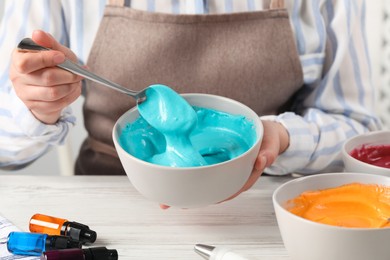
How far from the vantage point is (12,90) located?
857 mm

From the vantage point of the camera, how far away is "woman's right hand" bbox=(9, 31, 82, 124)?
67 cm

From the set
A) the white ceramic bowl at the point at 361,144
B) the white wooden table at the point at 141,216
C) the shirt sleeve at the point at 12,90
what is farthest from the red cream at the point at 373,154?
the shirt sleeve at the point at 12,90

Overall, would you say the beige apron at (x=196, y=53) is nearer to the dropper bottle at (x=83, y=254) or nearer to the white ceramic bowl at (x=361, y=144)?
the white ceramic bowl at (x=361, y=144)

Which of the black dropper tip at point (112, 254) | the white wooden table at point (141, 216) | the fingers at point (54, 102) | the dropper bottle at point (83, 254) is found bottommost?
the white wooden table at point (141, 216)

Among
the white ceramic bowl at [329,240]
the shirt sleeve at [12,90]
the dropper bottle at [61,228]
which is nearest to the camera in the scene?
the white ceramic bowl at [329,240]

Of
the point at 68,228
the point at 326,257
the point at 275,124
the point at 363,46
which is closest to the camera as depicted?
the point at 326,257

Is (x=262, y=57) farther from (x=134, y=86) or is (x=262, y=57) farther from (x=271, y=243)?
(x=271, y=243)

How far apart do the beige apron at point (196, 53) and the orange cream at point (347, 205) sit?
0.30 metres

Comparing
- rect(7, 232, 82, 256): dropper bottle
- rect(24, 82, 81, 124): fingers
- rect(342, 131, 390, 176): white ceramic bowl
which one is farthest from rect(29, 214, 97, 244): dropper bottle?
rect(342, 131, 390, 176): white ceramic bowl

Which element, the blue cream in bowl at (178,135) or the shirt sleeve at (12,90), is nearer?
the blue cream in bowl at (178,135)

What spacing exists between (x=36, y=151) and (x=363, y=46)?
1.58ft

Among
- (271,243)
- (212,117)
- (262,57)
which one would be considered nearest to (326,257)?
(271,243)

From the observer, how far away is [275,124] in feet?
2.74

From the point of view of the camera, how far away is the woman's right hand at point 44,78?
2.20 feet
